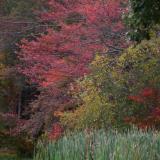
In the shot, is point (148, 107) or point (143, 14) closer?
point (143, 14)

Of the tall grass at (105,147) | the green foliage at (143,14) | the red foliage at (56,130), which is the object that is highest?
the green foliage at (143,14)

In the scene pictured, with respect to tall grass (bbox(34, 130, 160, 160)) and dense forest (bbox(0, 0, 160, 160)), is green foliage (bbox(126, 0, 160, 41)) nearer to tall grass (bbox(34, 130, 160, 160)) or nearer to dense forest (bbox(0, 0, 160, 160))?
dense forest (bbox(0, 0, 160, 160))

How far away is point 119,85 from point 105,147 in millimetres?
5791

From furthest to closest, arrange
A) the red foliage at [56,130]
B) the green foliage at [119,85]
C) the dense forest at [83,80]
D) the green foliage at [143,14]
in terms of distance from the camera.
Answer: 1. the red foliage at [56,130]
2. the green foliage at [119,85]
3. the green foliage at [143,14]
4. the dense forest at [83,80]

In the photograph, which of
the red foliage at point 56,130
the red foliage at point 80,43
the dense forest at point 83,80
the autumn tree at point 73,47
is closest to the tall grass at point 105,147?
the dense forest at point 83,80

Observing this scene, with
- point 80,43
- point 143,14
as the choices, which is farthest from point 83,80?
point 143,14

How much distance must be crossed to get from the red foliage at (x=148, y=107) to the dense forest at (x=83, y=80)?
25 mm

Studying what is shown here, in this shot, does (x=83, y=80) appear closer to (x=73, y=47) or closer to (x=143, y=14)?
(x=73, y=47)

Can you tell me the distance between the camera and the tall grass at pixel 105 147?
7.14 metres

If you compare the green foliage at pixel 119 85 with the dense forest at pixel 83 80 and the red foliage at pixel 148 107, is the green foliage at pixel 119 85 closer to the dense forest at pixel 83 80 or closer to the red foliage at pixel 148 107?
the dense forest at pixel 83 80

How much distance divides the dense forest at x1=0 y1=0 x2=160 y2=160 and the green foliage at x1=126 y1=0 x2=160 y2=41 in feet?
0.06

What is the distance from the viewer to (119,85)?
13.3 m

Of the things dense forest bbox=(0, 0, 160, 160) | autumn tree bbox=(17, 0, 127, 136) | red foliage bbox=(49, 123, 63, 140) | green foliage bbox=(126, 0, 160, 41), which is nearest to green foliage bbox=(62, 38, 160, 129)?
dense forest bbox=(0, 0, 160, 160)

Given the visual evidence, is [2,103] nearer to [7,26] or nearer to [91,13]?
[7,26]
